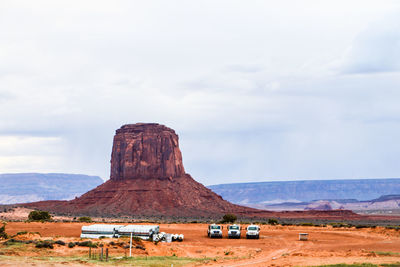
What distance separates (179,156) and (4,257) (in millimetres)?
114236

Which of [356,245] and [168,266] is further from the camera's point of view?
[356,245]

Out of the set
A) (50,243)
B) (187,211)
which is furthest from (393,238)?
(187,211)

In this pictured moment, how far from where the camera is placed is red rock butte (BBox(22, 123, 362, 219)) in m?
127

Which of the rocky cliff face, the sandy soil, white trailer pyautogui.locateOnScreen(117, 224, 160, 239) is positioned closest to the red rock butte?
the rocky cliff face

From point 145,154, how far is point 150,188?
10438 millimetres

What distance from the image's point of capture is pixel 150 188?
135250 millimetres

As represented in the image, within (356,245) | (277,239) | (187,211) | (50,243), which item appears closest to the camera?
(50,243)

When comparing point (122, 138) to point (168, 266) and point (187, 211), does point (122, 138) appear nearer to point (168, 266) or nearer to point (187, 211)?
point (187, 211)

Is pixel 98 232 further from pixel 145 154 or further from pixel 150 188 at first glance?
pixel 145 154

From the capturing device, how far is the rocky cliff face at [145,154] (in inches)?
5536

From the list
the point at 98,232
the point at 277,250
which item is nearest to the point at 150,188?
the point at 98,232

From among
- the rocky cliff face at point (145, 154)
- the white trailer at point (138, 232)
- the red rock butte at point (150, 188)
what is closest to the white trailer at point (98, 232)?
the white trailer at point (138, 232)

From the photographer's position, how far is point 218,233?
56.0m

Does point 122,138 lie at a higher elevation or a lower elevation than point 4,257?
higher
